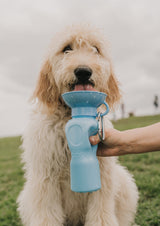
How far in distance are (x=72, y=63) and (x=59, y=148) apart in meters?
0.96

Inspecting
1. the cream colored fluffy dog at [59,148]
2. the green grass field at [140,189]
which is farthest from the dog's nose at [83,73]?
the green grass field at [140,189]

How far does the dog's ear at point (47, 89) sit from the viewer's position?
2.83 metres

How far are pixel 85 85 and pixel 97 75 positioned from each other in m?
0.19

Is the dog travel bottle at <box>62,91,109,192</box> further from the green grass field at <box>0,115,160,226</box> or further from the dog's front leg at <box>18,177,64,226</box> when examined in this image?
the green grass field at <box>0,115,160,226</box>

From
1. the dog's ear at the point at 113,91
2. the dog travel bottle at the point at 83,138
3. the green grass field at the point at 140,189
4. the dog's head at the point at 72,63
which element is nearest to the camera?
the dog travel bottle at the point at 83,138

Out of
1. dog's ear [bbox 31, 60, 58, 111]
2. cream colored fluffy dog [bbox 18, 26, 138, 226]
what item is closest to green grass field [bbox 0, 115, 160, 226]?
cream colored fluffy dog [bbox 18, 26, 138, 226]

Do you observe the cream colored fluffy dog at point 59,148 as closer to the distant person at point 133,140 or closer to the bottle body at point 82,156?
the distant person at point 133,140

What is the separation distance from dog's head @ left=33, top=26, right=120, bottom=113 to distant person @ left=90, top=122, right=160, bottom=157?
22.3 inches

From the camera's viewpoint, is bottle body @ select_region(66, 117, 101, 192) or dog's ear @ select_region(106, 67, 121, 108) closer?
bottle body @ select_region(66, 117, 101, 192)

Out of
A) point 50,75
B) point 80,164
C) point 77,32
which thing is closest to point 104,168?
point 80,164

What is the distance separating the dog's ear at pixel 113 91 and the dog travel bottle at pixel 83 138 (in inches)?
46.6

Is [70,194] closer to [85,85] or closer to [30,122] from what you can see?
[30,122]

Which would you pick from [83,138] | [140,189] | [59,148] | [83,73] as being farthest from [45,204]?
[140,189]

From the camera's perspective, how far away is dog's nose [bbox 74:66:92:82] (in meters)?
2.37
